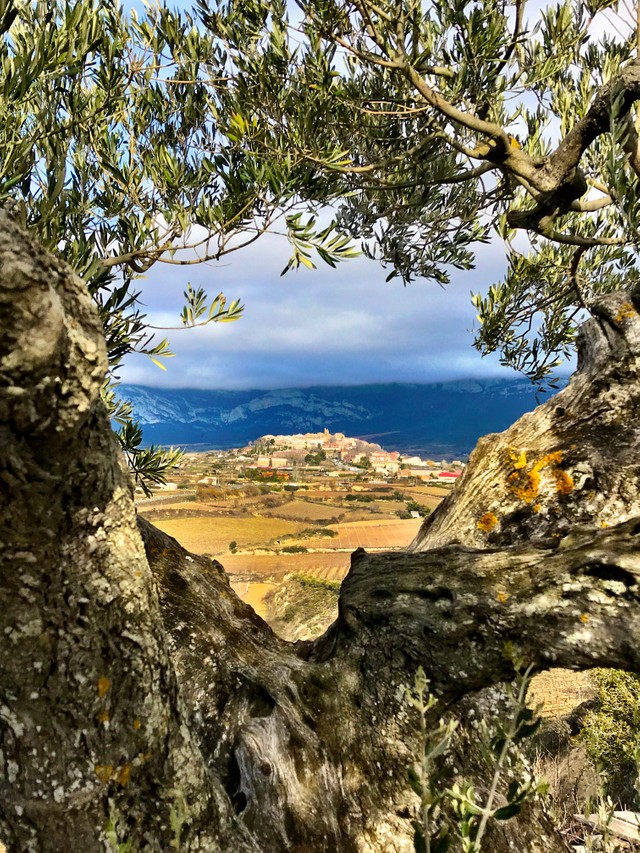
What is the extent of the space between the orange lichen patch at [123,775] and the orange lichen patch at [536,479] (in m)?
3.41

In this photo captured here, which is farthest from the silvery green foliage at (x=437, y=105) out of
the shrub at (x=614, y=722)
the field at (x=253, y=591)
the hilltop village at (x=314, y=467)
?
the hilltop village at (x=314, y=467)

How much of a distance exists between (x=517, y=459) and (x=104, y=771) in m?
3.73

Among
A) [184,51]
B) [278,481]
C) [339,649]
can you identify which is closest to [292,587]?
[339,649]

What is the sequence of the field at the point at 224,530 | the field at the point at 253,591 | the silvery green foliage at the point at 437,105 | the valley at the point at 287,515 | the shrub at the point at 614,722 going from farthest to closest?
the field at the point at 224,530 → the valley at the point at 287,515 → the field at the point at 253,591 → the shrub at the point at 614,722 → the silvery green foliage at the point at 437,105

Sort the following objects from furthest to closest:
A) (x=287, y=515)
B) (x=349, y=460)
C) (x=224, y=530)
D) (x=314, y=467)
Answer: (x=349, y=460), (x=314, y=467), (x=287, y=515), (x=224, y=530)

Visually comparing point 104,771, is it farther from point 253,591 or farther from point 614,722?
point 253,591

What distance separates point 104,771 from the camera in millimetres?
2092

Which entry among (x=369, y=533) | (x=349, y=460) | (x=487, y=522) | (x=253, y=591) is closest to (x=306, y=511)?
(x=369, y=533)

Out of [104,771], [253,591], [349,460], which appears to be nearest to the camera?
[104,771]

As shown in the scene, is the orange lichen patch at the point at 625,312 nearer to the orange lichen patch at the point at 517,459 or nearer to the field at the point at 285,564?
the orange lichen patch at the point at 517,459

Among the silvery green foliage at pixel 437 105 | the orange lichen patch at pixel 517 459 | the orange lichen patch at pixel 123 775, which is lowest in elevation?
the orange lichen patch at pixel 123 775

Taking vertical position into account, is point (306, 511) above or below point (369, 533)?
above

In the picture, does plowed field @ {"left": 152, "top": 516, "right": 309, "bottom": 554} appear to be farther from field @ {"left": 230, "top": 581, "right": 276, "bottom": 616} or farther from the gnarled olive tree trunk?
the gnarled olive tree trunk

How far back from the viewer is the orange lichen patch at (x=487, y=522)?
4434mm
